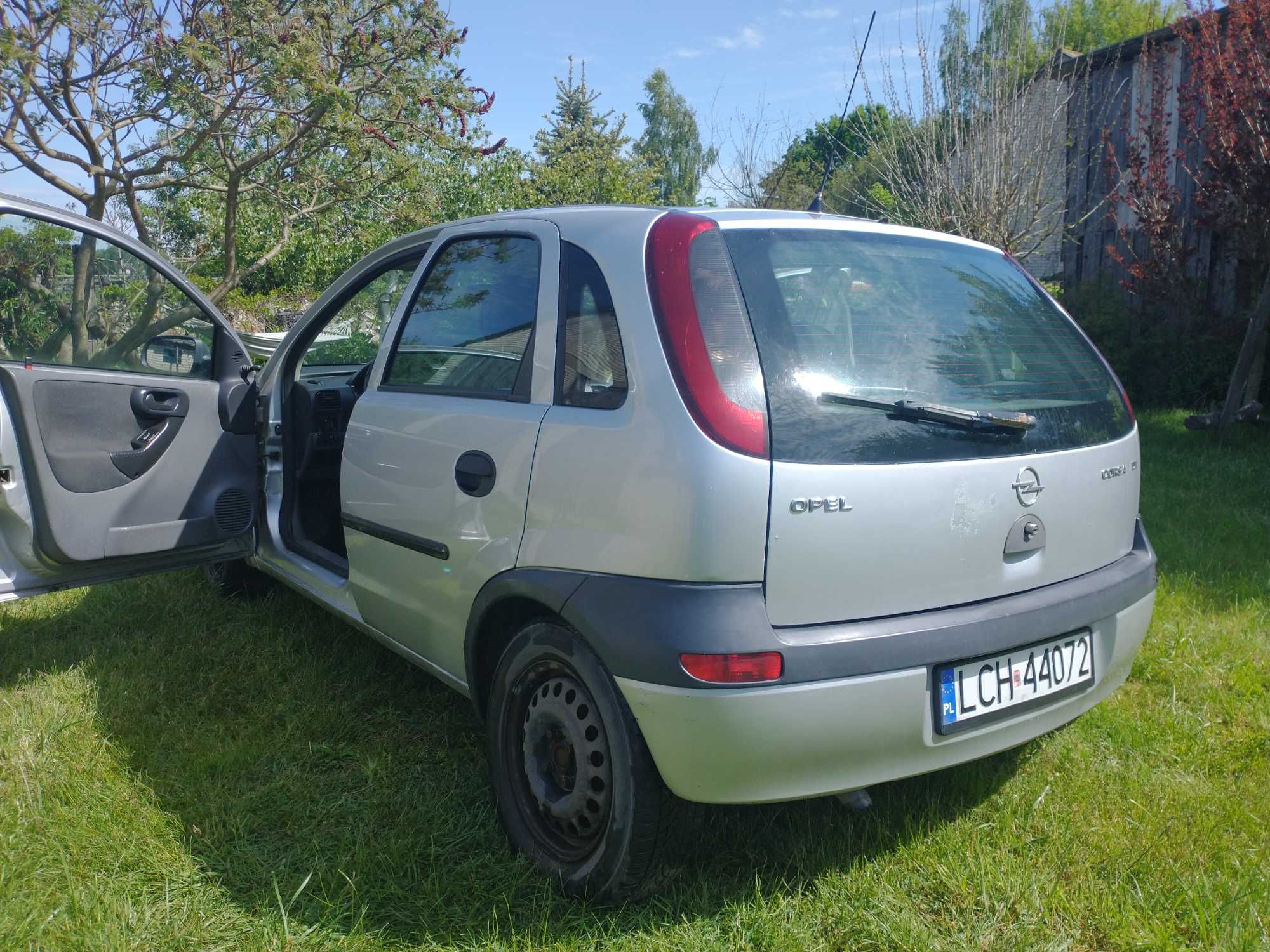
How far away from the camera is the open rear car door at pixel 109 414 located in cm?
309

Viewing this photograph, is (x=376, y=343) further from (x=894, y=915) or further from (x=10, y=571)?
(x=894, y=915)

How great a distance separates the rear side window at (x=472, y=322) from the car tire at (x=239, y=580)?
1775mm

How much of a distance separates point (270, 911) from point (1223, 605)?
3854 millimetres

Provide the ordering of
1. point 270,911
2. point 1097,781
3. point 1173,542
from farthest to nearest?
point 1173,542, point 1097,781, point 270,911

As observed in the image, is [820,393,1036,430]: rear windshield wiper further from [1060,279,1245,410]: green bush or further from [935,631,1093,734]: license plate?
[1060,279,1245,410]: green bush

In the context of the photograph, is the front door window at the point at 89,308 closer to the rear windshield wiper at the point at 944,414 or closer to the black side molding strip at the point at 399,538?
the black side molding strip at the point at 399,538

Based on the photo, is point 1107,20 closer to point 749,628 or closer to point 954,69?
point 954,69

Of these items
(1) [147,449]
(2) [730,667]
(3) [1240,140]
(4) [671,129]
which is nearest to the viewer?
(2) [730,667]

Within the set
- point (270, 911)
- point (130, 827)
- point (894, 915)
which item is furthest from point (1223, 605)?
point (130, 827)

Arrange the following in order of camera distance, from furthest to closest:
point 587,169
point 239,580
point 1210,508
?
point 587,169 → point 1210,508 → point 239,580

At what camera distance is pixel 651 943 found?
212 cm

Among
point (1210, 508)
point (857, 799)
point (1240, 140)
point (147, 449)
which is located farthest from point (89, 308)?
point (1240, 140)

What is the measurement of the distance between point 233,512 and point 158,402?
0.51 meters

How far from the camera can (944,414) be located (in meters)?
2.11
